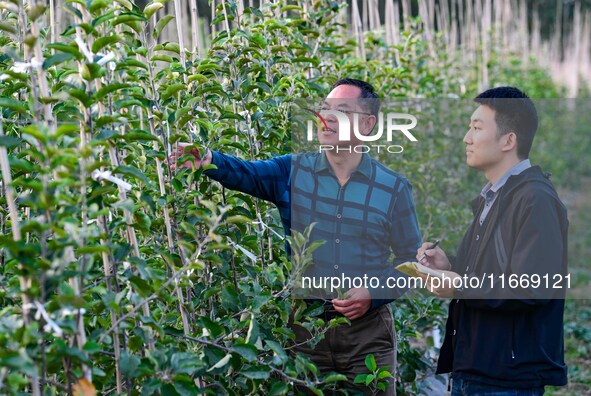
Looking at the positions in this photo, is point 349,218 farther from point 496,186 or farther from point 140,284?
point 140,284

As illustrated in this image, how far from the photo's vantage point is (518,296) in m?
2.82

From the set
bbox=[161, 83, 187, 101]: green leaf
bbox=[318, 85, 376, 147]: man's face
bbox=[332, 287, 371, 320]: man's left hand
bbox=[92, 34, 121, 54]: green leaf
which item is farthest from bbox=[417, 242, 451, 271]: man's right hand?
bbox=[92, 34, 121, 54]: green leaf

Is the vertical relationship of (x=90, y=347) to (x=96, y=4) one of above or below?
below

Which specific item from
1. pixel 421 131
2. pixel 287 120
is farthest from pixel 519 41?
pixel 287 120

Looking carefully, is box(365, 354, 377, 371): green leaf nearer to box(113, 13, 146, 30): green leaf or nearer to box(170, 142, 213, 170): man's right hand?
box(170, 142, 213, 170): man's right hand

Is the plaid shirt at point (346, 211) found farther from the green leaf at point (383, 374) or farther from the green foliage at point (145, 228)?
the green leaf at point (383, 374)

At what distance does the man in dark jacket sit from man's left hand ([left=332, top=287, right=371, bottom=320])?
12.7 inches

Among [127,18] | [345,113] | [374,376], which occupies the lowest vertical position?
[374,376]

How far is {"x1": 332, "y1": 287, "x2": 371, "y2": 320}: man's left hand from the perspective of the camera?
3215mm

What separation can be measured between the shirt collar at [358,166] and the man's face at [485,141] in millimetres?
422

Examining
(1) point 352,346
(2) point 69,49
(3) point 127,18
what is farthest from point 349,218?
(2) point 69,49

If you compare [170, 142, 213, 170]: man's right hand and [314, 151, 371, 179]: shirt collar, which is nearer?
[170, 142, 213, 170]: man's right hand

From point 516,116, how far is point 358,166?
24.2 inches

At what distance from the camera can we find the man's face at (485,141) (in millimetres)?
3004
